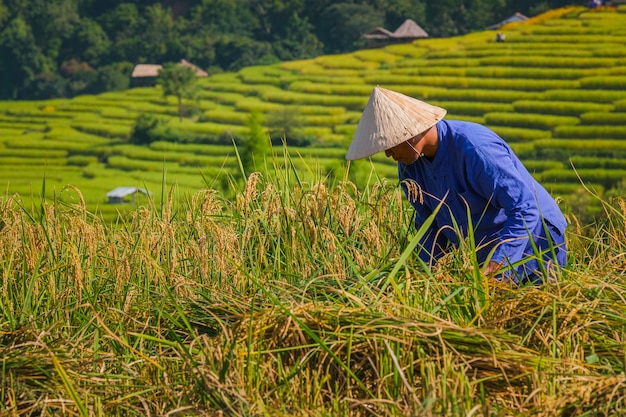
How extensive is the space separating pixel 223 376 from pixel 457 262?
0.82 meters

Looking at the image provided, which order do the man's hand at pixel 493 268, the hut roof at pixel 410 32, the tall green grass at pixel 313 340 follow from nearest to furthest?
the tall green grass at pixel 313 340, the man's hand at pixel 493 268, the hut roof at pixel 410 32

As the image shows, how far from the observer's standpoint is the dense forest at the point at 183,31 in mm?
71000

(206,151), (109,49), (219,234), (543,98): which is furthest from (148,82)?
(219,234)

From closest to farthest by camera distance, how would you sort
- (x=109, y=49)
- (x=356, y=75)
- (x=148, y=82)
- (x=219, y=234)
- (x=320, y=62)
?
(x=219, y=234) → (x=356, y=75) → (x=320, y=62) → (x=148, y=82) → (x=109, y=49)

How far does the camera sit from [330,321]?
2203 mm

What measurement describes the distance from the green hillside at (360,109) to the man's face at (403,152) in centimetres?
3203

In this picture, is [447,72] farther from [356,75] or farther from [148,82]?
[148,82]

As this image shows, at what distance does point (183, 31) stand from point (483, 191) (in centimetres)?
7960

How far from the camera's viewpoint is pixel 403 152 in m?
2.80

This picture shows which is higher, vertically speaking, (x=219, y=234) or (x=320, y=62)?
(x=219, y=234)

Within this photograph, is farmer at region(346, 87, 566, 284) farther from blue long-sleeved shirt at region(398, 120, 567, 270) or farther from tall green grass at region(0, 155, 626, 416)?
tall green grass at region(0, 155, 626, 416)

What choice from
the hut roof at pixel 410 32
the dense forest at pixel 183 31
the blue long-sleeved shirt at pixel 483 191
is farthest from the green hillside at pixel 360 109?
the blue long-sleeved shirt at pixel 483 191

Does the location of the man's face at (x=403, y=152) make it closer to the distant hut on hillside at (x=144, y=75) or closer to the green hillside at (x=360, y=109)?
the green hillside at (x=360, y=109)

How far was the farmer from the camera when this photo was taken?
2643mm
